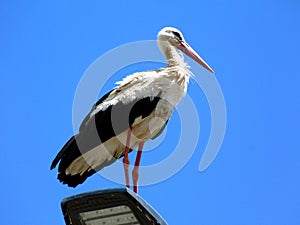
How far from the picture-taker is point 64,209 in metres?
3.18

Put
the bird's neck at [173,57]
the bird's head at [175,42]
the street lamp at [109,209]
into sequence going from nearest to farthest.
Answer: the street lamp at [109,209] < the bird's neck at [173,57] < the bird's head at [175,42]

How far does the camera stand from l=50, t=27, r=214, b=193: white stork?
719 centimetres

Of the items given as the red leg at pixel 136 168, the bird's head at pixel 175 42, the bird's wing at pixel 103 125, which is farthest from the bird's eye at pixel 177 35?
the red leg at pixel 136 168

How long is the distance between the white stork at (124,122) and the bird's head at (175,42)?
44cm

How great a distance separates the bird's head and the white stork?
44 centimetres

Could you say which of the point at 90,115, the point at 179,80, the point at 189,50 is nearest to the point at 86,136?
the point at 90,115

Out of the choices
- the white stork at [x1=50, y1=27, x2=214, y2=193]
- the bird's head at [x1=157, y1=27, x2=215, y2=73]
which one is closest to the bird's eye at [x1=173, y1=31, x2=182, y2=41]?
the bird's head at [x1=157, y1=27, x2=215, y2=73]

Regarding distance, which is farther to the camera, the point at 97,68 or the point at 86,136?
the point at 97,68

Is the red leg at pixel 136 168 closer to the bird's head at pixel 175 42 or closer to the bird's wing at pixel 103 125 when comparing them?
the bird's wing at pixel 103 125

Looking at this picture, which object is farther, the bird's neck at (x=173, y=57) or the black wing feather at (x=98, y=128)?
the bird's neck at (x=173, y=57)

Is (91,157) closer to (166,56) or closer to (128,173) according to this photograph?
(128,173)

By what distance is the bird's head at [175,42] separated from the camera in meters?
8.68

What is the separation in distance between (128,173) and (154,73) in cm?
122

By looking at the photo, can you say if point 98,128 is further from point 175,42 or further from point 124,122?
point 175,42
